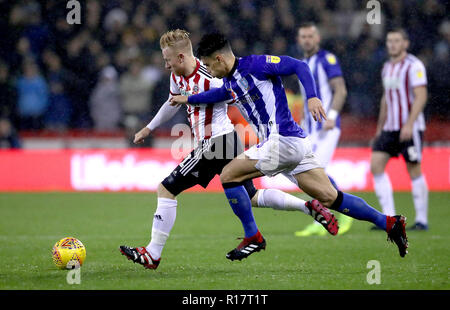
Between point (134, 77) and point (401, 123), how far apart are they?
20.0 ft

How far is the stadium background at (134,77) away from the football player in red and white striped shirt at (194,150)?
662 cm

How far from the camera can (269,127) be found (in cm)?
545

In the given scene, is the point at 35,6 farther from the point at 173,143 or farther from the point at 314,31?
the point at 314,31

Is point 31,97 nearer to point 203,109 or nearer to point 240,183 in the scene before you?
point 203,109

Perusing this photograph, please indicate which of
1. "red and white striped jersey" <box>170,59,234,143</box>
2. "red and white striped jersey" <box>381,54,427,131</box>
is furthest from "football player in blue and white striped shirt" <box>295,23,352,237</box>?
"red and white striped jersey" <box>170,59,234,143</box>

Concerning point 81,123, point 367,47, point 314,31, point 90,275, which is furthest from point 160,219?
point 367,47

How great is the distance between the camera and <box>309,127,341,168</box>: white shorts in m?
8.15

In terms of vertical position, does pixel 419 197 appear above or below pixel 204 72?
below

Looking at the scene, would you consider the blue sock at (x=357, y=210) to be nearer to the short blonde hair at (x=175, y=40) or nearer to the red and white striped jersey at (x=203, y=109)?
the red and white striped jersey at (x=203, y=109)

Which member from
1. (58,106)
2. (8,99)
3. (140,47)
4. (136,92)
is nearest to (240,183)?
(136,92)

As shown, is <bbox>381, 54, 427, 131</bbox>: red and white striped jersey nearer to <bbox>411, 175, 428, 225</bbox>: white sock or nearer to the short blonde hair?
<bbox>411, 175, 428, 225</bbox>: white sock

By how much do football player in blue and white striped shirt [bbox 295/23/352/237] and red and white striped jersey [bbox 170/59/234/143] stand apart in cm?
237

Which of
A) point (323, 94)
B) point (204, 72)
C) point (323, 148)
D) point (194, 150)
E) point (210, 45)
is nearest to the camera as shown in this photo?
point (210, 45)
